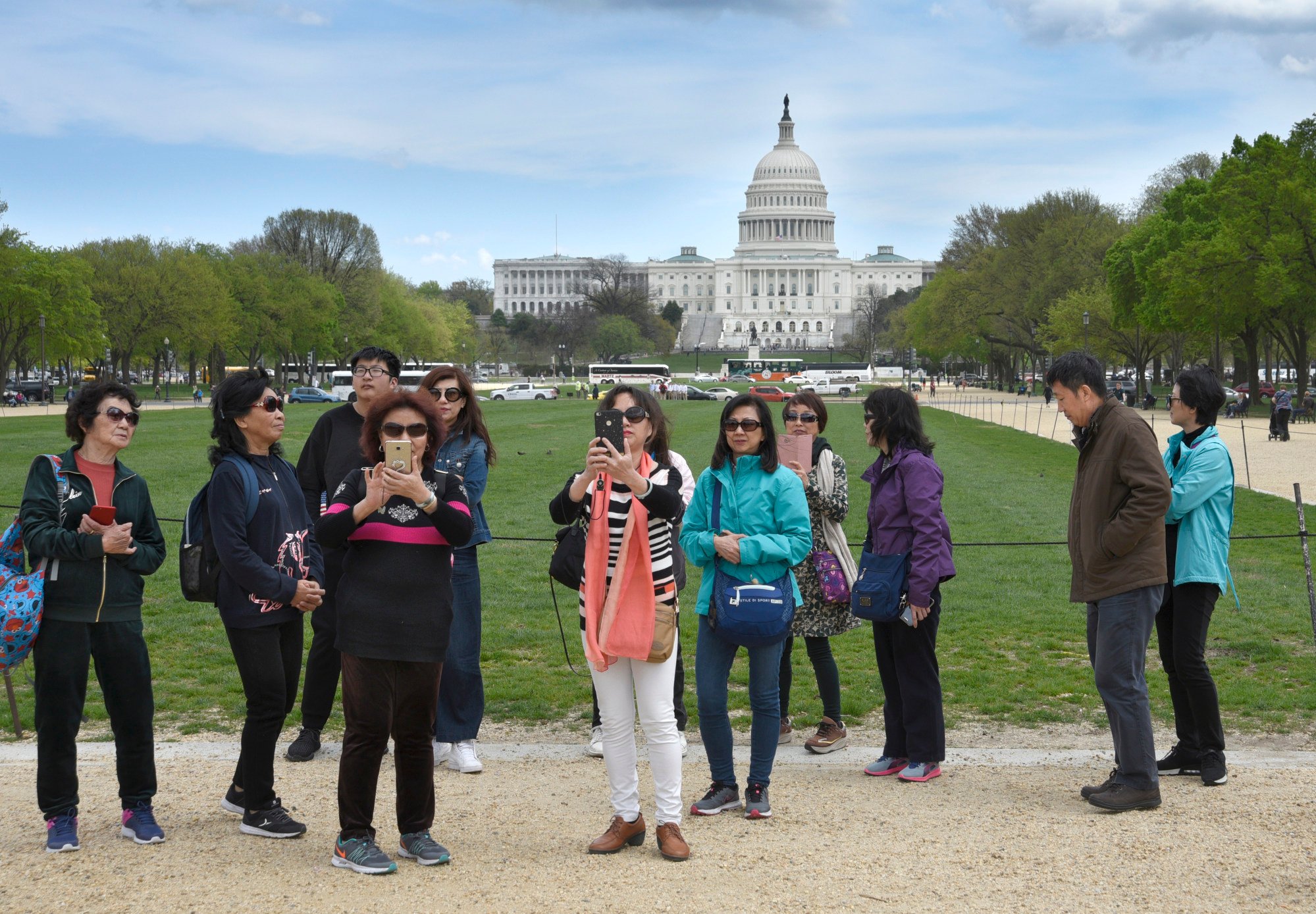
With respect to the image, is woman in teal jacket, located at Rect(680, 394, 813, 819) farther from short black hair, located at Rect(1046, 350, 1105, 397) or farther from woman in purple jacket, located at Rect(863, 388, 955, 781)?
short black hair, located at Rect(1046, 350, 1105, 397)

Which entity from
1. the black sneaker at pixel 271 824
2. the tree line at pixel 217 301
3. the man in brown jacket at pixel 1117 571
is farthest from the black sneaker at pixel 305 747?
the tree line at pixel 217 301

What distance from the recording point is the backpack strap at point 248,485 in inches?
197

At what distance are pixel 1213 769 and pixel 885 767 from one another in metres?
1.51

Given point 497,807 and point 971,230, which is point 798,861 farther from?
point 971,230

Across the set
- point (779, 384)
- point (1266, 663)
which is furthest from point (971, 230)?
point (1266, 663)

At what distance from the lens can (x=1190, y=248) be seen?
44.3m

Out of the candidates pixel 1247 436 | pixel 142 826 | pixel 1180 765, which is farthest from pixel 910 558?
pixel 1247 436

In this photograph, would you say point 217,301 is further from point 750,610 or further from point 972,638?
point 750,610

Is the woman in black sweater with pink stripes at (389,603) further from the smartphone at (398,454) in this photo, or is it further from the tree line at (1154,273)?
the tree line at (1154,273)

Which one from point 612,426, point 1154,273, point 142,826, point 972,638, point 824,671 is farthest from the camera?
point 1154,273

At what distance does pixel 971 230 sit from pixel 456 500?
85.1 meters

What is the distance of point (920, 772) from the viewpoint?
600 centimetres

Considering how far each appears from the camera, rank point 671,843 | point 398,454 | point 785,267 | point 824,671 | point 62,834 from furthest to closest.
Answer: point 785,267
point 824,671
point 62,834
point 671,843
point 398,454

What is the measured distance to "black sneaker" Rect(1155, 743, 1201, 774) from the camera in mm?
6098
